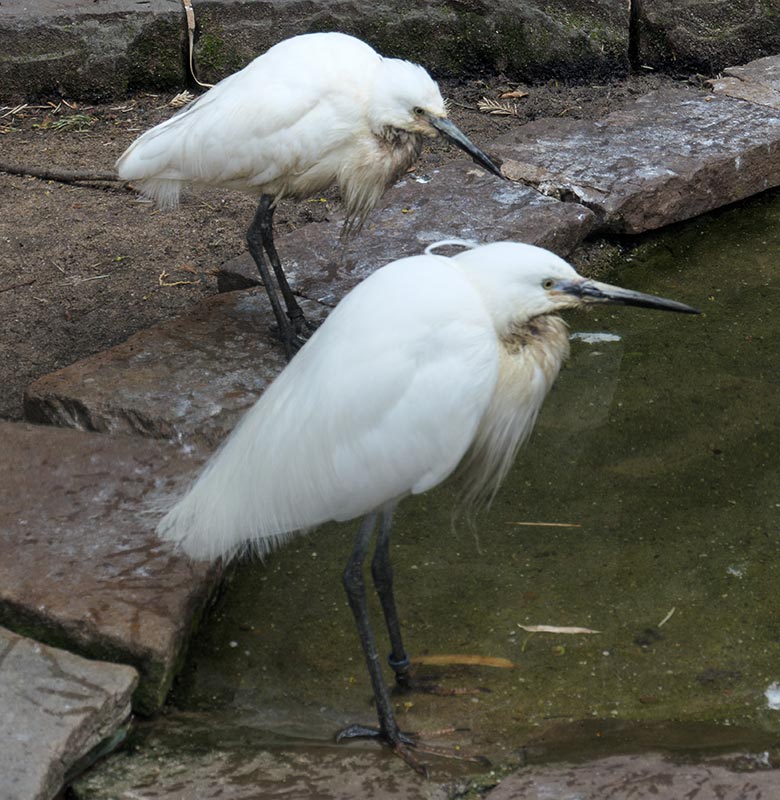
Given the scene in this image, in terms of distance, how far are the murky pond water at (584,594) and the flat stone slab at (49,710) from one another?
0.26 meters

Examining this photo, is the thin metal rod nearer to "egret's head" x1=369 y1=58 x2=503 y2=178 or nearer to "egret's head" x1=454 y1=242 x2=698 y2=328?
"egret's head" x1=454 y1=242 x2=698 y2=328

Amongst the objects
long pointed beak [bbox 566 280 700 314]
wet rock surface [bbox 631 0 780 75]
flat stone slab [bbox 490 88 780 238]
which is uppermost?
long pointed beak [bbox 566 280 700 314]

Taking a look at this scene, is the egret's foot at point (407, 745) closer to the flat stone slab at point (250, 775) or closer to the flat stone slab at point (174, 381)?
the flat stone slab at point (250, 775)

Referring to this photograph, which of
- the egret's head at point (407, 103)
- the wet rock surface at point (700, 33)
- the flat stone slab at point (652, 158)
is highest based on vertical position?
the egret's head at point (407, 103)

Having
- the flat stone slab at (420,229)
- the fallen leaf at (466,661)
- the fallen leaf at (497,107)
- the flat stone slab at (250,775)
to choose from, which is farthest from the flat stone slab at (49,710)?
the fallen leaf at (497,107)

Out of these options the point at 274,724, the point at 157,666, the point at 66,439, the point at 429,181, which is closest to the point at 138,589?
the point at 157,666

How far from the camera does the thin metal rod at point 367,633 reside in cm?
227

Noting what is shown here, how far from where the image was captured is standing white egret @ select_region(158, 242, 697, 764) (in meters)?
2.09

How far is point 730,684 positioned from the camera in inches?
94.8

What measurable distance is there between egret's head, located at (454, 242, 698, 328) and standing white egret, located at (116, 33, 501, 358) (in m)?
1.19

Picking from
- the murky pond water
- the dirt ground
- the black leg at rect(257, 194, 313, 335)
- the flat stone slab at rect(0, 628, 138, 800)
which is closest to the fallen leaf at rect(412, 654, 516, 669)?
the murky pond water

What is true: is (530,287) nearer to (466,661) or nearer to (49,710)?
(466,661)

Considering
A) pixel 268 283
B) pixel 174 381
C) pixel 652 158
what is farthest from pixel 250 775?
pixel 652 158

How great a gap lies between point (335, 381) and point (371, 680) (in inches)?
25.0
